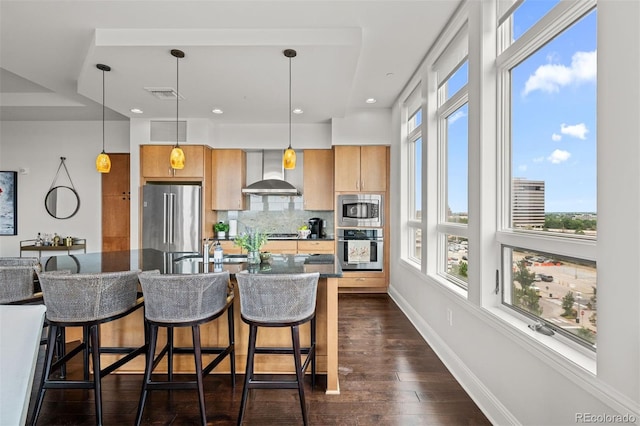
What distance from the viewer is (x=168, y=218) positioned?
485cm

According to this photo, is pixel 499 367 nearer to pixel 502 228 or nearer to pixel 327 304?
Answer: pixel 502 228

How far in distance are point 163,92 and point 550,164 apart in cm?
393

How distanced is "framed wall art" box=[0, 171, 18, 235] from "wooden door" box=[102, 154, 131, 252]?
4.91ft

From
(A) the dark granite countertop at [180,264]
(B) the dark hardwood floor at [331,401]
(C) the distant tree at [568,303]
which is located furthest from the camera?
(A) the dark granite countertop at [180,264]

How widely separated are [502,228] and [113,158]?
597 centimetres

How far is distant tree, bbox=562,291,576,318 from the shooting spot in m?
1.54

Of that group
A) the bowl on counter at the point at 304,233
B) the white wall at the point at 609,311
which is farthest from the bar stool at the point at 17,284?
the bowl on counter at the point at 304,233

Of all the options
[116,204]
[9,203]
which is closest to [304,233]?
[116,204]

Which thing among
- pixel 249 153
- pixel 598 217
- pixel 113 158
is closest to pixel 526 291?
pixel 598 217

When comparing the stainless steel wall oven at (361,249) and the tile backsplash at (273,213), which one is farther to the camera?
the tile backsplash at (273,213)

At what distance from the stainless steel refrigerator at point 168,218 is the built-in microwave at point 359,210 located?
2.33 meters

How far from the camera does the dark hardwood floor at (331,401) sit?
201 cm

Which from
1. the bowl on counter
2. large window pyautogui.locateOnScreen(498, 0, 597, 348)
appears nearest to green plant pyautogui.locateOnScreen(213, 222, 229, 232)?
the bowl on counter

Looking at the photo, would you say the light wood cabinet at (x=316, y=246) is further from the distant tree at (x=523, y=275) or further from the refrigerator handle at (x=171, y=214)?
the distant tree at (x=523, y=275)
